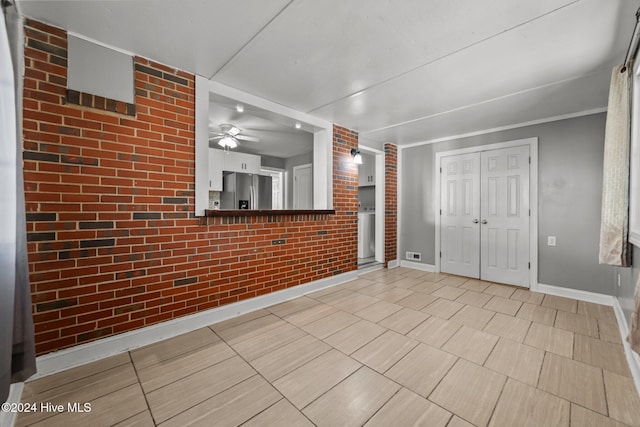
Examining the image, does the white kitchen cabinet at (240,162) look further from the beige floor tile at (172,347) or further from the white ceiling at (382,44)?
the beige floor tile at (172,347)

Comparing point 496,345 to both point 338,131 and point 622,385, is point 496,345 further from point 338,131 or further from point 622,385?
point 338,131

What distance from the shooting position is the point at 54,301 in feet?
5.71

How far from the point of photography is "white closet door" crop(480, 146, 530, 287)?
11.8 feet

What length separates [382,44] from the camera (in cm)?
191

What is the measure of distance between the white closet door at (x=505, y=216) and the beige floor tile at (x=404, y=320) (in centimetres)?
194

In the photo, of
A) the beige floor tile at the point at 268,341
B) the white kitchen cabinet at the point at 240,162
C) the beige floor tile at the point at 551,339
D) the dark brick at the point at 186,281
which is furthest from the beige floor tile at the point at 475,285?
the white kitchen cabinet at the point at 240,162

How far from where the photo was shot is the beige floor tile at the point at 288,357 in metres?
1.77

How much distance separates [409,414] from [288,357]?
2.93 ft

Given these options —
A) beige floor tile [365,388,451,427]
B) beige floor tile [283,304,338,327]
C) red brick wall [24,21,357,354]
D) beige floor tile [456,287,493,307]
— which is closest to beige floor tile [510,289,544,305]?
beige floor tile [456,287,493,307]

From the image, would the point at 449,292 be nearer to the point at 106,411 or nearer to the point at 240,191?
the point at 106,411

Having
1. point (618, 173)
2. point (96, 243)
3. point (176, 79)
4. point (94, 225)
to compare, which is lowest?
point (96, 243)

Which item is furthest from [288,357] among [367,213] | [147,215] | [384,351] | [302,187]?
[302,187]

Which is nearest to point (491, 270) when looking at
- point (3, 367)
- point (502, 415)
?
point (502, 415)

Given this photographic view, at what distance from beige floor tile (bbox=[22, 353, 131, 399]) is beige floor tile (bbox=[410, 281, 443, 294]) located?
3.18 metres
